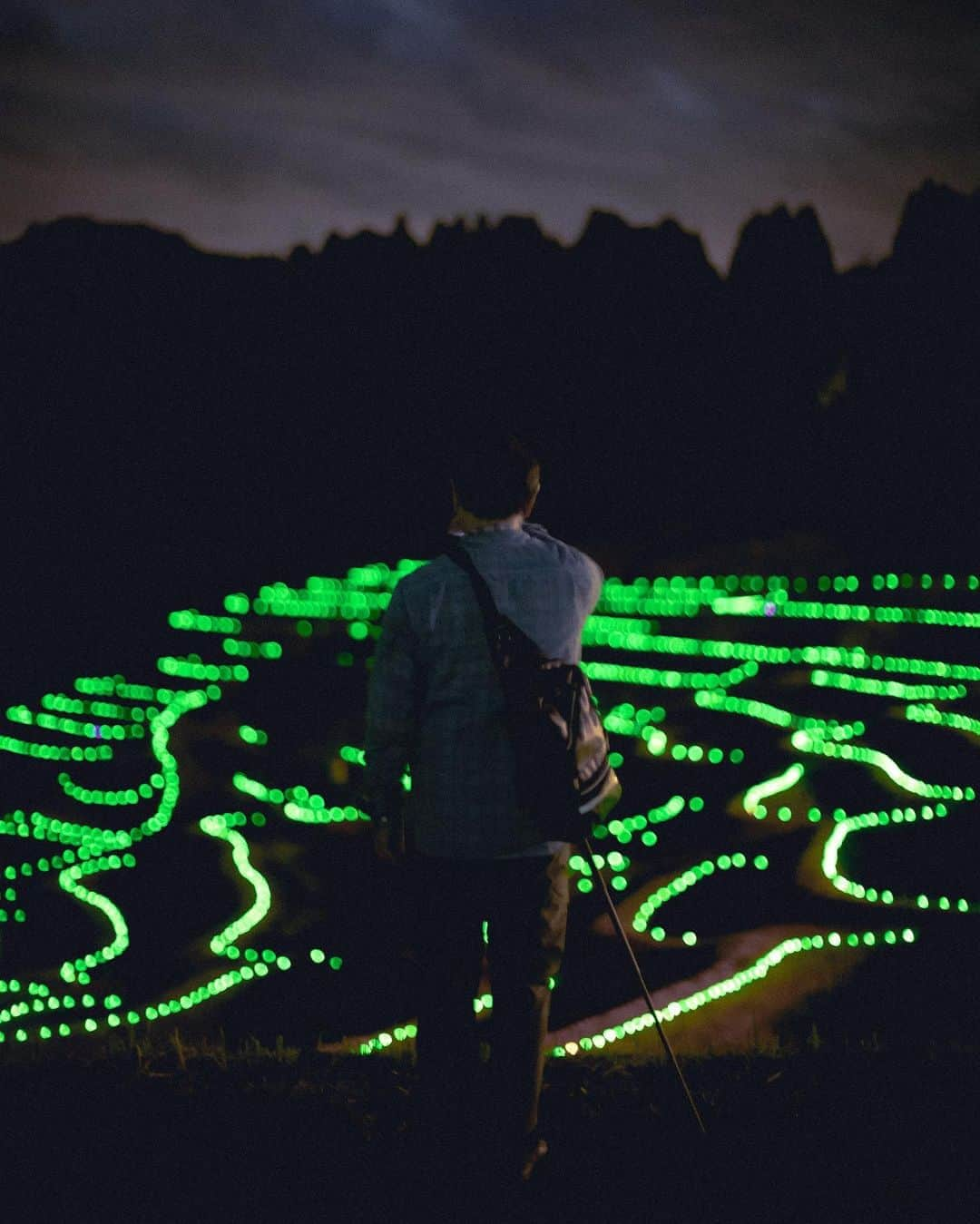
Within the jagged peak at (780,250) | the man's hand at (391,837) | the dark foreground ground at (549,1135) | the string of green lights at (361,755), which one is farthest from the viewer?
the jagged peak at (780,250)

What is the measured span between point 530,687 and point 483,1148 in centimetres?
97

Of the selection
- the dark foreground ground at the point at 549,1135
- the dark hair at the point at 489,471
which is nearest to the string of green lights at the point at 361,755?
the dark foreground ground at the point at 549,1135

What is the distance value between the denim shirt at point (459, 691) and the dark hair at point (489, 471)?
1.8 inches

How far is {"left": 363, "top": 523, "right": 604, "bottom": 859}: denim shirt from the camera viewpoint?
2053mm

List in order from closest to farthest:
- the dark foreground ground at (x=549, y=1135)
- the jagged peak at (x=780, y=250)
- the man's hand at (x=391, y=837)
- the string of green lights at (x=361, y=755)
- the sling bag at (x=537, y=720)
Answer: the sling bag at (x=537, y=720) < the man's hand at (x=391, y=837) < the dark foreground ground at (x=549, y=1135) < the string of green lights at (x=361, y=755) < the jagged peak at (x=780, y=250)

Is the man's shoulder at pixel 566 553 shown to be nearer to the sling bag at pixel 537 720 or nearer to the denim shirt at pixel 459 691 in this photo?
the denim shirt at pixel 459 691

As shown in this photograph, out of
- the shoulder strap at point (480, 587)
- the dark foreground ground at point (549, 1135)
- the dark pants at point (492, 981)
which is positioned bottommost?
the dark foreground ground at point (549, 1135)

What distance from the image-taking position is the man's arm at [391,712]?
2074 millimetres

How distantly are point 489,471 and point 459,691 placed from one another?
0.42 meters

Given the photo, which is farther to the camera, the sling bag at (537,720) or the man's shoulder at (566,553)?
the man's shoulder at (566,553)

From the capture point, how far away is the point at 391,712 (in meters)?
2.08

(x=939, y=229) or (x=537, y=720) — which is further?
(x=939, y=229)

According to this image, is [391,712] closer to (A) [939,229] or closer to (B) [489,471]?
(B) [489,471]

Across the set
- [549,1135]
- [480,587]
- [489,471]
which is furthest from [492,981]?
[489,471]
